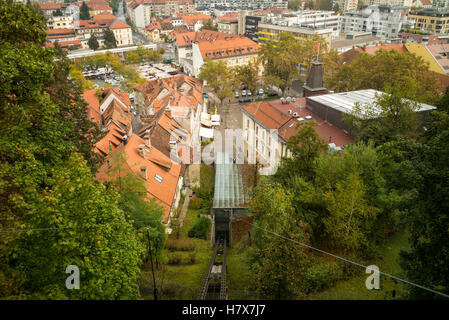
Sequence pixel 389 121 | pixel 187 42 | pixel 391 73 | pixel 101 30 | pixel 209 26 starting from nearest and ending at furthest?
pixel 389 121, pixel 391 73, pixel 187 42, pixel 209 26, pixel 101 30

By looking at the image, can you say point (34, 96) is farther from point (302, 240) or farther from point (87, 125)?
point (302, 240)

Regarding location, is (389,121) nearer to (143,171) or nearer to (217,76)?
(143,171)

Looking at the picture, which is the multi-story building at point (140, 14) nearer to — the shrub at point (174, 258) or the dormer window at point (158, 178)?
the dormer window at point (158, 178)

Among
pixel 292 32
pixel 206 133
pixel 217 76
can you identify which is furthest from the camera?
pixel 292 32

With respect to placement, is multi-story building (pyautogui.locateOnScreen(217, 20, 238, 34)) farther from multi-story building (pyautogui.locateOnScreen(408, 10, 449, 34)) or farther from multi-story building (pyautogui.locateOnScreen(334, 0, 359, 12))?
multi-story building (pyautogui.locateOnScreen(334, 0, 359, 12))

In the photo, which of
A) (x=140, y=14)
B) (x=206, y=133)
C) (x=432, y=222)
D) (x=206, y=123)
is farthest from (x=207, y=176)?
(x=140, y=14)

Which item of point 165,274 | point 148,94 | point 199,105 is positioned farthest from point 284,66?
point 165,274
